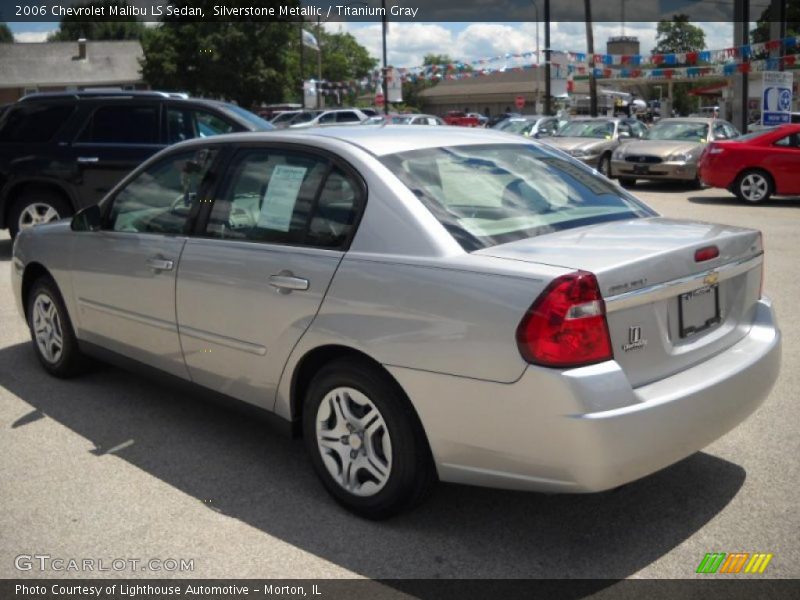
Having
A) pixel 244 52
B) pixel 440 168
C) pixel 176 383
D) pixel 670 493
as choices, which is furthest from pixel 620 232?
pixel 244 52

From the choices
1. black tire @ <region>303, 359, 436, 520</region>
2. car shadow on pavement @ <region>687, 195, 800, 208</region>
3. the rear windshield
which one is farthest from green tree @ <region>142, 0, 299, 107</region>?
black tire @ <region>303, 359, 436, 520</region>

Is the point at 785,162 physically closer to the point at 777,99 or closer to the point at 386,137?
the point at 777,99

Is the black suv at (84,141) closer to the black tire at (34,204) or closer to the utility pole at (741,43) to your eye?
the black tire at (34,204)

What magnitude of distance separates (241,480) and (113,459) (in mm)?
762

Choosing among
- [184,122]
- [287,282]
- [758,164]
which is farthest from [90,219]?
[758,164]

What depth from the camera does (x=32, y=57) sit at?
7012cm

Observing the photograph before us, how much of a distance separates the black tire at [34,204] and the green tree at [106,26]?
98810 millimetres

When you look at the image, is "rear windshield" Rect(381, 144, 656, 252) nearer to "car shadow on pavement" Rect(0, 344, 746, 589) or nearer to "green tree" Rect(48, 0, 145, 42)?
"car shadow on pavement" Rect(0, 344, 746, 589)

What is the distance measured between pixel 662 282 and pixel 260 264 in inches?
70.1

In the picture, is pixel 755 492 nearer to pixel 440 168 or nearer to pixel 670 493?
pixel 670 493

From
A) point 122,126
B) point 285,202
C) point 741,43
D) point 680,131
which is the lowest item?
point 285,202

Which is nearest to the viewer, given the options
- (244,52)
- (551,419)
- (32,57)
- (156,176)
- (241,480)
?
(551,419)

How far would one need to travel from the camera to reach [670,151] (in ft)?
61.3

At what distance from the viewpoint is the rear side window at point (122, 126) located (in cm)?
1066
